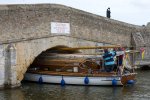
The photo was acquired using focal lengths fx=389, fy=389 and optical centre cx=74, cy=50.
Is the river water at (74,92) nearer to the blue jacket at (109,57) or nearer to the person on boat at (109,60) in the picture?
the person on boat at (109,60)

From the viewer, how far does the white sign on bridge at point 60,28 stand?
28.5m

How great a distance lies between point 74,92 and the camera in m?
23.9

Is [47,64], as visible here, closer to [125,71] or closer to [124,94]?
[125,71]

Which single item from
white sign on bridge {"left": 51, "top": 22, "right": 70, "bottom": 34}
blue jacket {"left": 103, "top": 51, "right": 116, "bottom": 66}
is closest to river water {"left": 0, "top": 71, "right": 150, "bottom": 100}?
blue jacket {"left": 103, "top": 51, "right": 116, "bottom": 66}

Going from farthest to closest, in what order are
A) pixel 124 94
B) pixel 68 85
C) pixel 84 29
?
pixel 84 29, pixel 68 85, pixel 124 94

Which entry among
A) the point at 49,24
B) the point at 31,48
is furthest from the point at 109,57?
the point at 31,48

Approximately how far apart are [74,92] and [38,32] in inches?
222

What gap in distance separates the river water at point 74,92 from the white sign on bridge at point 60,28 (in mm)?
4263

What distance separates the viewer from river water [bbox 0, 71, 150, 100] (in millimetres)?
22000

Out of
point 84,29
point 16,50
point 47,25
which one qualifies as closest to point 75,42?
point 84,29

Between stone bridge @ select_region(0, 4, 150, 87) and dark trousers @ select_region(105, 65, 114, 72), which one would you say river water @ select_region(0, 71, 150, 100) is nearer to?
stone bridge @ select_region(0, 4, 150, 87)

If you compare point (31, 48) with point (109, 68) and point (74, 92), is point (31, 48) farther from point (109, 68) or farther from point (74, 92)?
point (109, 68)

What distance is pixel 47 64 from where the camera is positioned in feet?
94.6

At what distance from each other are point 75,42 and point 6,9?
728 centimetres
